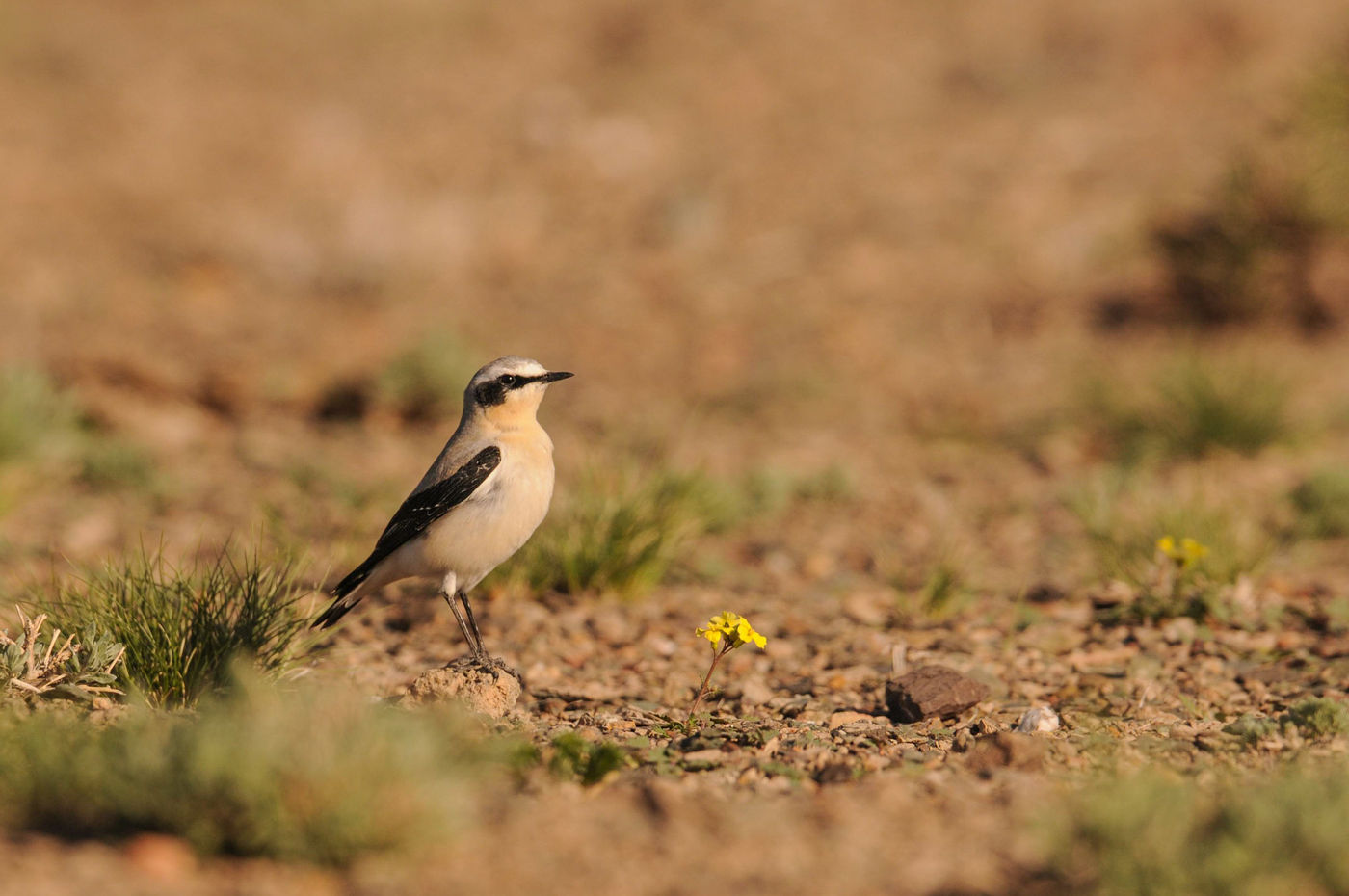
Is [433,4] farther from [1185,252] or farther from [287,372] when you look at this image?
[1185,252]

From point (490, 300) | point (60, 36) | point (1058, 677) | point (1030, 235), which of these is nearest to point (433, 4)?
point (60, 36)

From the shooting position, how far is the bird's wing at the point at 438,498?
5484 mm

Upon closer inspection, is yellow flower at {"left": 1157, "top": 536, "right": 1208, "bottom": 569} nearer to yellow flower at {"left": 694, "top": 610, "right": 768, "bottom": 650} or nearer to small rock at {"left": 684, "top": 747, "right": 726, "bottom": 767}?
yellow flower at {"left": 694, "top": 610, "right": 768, "bottom": 650}

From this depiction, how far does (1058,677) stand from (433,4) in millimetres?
16133

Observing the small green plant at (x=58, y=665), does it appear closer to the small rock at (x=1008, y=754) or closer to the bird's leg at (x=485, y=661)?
the bird's leg at (x=485, y=661)

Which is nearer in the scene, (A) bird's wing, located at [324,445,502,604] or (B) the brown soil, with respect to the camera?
(B) the brown soil

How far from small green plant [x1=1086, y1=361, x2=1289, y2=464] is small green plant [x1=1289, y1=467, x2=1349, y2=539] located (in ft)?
3.22

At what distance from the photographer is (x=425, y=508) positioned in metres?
5.54

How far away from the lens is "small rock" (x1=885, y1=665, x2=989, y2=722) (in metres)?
5.11

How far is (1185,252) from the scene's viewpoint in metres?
11.8

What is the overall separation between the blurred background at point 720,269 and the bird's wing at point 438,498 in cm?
146

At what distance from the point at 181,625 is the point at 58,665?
44cm

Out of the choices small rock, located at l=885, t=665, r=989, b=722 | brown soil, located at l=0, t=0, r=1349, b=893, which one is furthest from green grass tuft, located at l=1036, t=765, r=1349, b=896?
small rock, located at l=885, t=665, r=989, b=722

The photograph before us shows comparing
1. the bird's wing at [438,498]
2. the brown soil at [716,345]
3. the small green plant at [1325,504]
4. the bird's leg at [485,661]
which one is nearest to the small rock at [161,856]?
the brown soil at [716,345]
